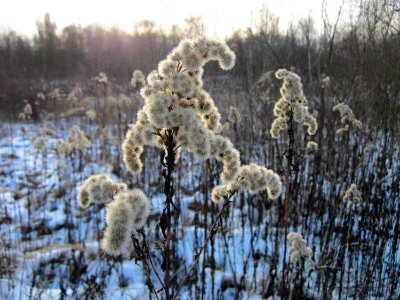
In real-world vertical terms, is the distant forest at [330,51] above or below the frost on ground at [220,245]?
above

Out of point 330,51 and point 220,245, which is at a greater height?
point 330,51

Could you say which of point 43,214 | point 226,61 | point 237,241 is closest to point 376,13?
point 237,241

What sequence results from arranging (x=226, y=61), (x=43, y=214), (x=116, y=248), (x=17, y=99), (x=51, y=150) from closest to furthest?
(x=116, y=248) → (x=226, y=61) → (x=43, y=214) → (x=51, y=150) → (x=17, y=99)

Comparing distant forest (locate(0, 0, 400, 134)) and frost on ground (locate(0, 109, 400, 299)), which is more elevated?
distant forest (locate(0, 0, 400, 134))

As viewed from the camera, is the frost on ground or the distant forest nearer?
the frost on ground

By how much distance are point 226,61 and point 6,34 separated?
107ft

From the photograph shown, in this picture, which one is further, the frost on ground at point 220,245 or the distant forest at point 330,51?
the distant forest at point 330,51

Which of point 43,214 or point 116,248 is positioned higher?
point 116,248

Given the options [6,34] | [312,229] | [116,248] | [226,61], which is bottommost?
[312,229]

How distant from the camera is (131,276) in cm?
390

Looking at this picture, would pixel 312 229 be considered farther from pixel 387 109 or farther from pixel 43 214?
pixel 43 214

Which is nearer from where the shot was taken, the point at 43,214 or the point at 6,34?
the point at 43,214

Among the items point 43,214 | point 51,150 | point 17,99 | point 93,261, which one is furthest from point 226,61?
point 17,99

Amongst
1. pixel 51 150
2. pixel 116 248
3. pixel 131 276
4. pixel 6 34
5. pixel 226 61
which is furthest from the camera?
pixel 6 34
